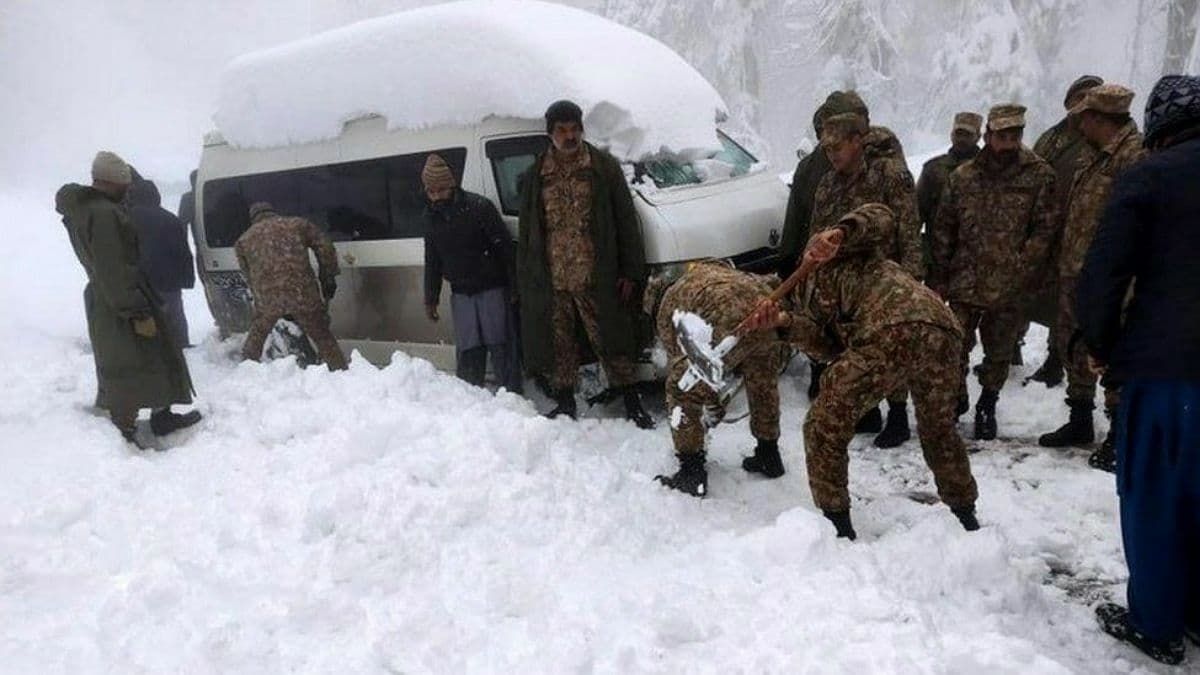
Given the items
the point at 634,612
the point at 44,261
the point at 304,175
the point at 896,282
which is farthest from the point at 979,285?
the point at 44,261

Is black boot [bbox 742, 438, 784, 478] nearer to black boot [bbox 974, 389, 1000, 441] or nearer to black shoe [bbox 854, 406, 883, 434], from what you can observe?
black shoe [bbox 854, 406, 883, 434]

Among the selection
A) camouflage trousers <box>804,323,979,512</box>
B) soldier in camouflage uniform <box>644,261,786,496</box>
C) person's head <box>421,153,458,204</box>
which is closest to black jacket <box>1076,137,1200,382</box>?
camouflage trousers <box>804,323,979,512</box>

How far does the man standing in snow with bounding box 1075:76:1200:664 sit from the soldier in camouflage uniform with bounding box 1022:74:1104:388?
2.10m

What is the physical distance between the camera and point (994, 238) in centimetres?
431

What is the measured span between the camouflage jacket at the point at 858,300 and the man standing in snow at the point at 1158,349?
1.84 feet

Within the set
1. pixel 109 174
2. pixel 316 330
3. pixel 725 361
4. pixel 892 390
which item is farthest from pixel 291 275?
pixel 892 390

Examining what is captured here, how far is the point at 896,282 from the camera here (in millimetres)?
2973

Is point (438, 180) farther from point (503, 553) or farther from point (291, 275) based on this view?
point (503, 553)

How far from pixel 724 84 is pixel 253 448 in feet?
75.6

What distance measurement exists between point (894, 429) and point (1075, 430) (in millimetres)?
970

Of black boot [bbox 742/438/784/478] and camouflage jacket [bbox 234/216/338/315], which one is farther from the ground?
camouflage jacket [bbox 234/216/338/315]

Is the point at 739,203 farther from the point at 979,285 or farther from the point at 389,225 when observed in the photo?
the point at 389,225

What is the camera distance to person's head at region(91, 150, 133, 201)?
4609 millimetres

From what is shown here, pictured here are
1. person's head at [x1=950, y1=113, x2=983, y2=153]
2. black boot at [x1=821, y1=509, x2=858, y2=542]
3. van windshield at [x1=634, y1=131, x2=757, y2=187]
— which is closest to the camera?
black boot at [x1=821, y1=509, x2=858, y2=542]
